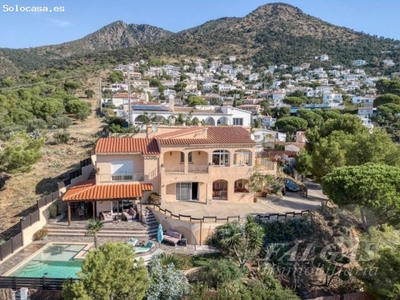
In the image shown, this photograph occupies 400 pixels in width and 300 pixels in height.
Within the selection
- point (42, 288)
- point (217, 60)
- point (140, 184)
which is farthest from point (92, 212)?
point (217, 60)

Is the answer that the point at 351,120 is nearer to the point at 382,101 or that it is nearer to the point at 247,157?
the point at 247,157

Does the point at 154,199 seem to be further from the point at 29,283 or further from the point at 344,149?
the point at 344,149

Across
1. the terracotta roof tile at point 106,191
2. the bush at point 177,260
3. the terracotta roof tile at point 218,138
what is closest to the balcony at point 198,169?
the terracotta roof tile at point 218,138

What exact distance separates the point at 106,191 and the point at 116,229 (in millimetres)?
3238

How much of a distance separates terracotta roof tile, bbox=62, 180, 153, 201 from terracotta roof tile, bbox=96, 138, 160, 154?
2682 mm

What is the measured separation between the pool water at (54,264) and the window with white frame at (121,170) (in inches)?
253

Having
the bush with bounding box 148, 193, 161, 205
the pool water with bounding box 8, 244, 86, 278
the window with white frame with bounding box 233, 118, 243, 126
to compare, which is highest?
the window with white frame with bounding box 233, 118, 243, 126

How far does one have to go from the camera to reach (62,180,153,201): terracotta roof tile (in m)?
23.4

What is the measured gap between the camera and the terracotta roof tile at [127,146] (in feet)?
84.3

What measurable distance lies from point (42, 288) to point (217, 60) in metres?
173

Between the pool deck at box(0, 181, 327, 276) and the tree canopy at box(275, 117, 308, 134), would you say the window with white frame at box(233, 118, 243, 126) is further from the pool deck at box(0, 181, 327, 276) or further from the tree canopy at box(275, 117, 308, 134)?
the pool deck at box(0, 181, 327, 276)

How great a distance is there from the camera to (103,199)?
23281 millimetres

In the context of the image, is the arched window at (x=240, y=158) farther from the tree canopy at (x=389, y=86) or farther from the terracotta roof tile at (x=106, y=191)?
the tree canopy at (x=389, y=86)

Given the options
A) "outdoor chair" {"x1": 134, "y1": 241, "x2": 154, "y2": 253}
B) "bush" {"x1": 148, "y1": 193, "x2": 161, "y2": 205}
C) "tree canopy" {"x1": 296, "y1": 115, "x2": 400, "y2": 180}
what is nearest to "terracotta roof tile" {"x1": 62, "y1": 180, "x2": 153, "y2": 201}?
"bush" {"x1": 148, "y1": 193, "x2": 161, "y2": 205}
